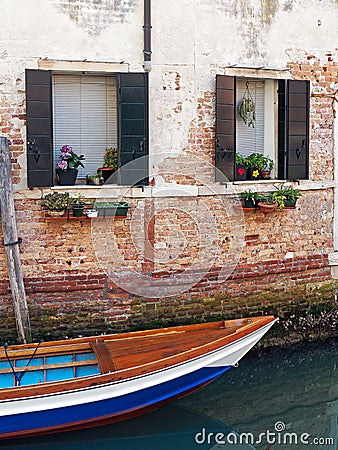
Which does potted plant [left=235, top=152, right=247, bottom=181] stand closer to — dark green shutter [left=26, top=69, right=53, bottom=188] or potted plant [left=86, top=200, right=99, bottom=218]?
potted plant [left=86, top=200, right=99, bottom=218]

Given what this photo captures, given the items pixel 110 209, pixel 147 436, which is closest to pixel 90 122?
pixel 110 209

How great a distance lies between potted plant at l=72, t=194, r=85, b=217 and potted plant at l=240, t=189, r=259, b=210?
1.92m

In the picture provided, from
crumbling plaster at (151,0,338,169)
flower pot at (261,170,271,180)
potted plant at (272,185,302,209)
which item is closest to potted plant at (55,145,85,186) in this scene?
crumbling plaster at (151,0,338,169)

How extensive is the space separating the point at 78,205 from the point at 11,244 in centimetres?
80

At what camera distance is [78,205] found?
25.4 feet

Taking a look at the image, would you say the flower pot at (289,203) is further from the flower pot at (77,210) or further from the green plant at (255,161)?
the flower pot at (77,210)

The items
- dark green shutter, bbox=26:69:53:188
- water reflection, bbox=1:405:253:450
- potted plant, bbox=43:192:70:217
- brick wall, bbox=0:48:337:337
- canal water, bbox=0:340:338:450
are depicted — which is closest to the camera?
water reflection, bbox=1:405:253:450

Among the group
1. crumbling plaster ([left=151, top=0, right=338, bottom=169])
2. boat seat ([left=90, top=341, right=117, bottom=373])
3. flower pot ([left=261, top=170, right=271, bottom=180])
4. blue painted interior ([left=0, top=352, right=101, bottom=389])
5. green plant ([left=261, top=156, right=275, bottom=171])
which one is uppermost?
crumbling plaster ([left=151, top=0, right=338, bottom=169])

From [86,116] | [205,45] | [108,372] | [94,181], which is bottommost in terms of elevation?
[108,372]

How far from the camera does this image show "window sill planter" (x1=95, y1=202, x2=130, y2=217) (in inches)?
309

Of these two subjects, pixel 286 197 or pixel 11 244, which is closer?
pixel 11 244

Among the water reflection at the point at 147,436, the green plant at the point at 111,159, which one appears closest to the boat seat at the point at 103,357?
the water reflection at the point at 147,436

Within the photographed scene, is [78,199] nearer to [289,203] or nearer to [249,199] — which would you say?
[249,199]

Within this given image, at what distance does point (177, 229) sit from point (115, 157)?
3.54ft
